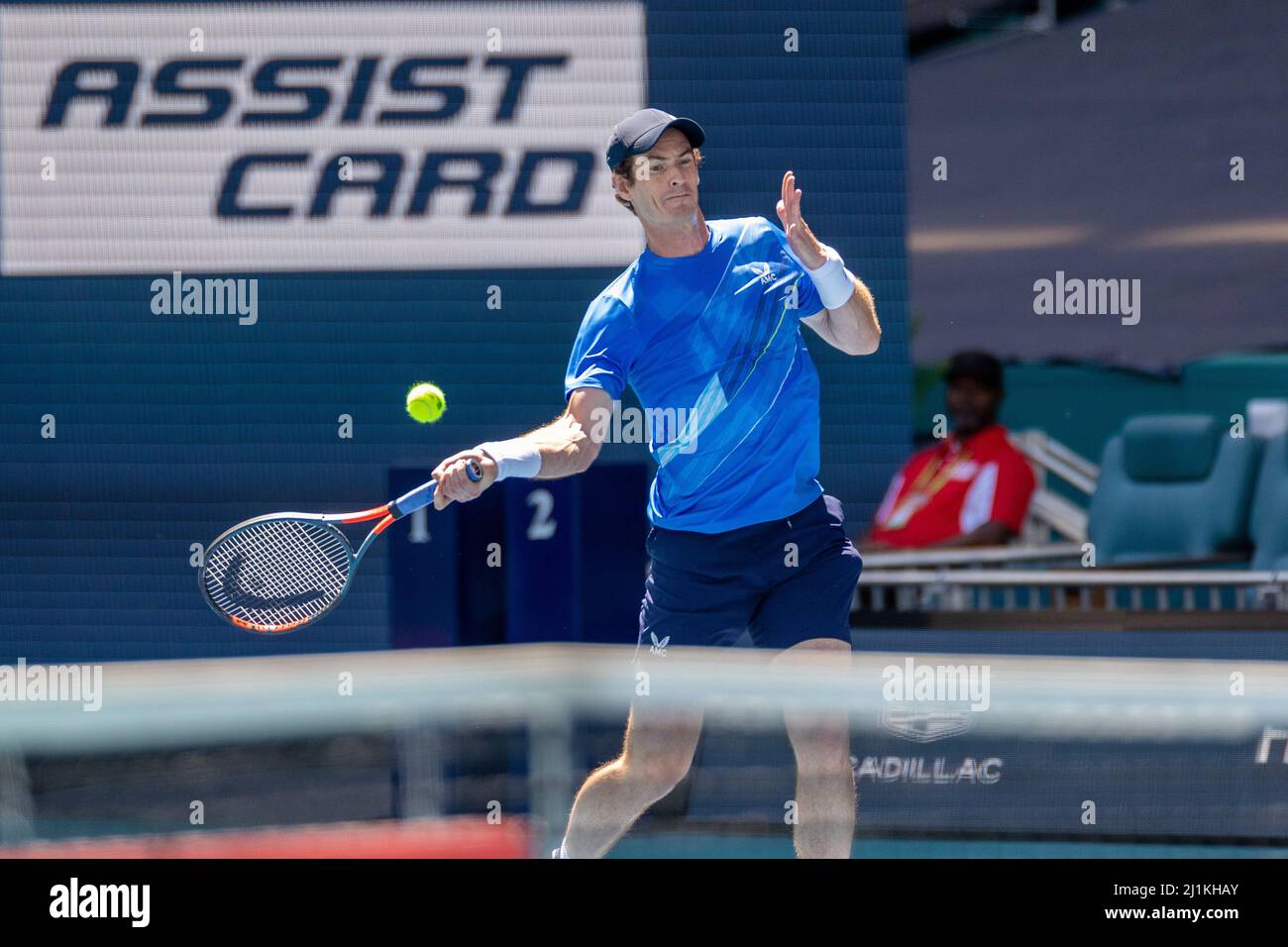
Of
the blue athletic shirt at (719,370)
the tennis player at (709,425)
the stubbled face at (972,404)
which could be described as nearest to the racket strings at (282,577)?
the tennis player at (709,425)

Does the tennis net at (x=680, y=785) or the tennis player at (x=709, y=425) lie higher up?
the tennis player at (x=709, y=425)

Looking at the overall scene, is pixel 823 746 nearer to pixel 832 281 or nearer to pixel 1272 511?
pixel 832 281

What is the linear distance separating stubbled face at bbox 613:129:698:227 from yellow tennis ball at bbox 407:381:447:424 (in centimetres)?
197

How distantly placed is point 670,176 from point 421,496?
774 mm

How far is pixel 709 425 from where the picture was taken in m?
3.50

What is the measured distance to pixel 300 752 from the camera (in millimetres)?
3941

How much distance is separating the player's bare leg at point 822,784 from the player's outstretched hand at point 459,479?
654 millimetres

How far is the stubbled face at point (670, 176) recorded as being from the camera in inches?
135

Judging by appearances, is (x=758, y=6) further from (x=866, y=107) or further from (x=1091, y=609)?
(x=1091, y=609)

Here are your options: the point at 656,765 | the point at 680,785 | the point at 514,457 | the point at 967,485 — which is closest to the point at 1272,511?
the point at 967,485

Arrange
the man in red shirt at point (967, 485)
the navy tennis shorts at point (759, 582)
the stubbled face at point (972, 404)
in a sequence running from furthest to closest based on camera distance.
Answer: the stubbled face at point (972, 404) → the man in red shirt at point (967, 485) → the navy tennis shorts at point (759, 582)

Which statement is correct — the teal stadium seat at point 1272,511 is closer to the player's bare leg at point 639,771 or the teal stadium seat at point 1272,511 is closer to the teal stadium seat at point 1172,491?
the teal stadium seat at point 1172,491
